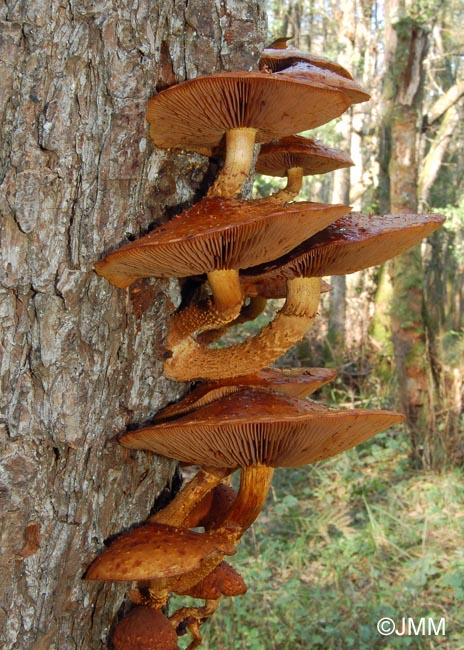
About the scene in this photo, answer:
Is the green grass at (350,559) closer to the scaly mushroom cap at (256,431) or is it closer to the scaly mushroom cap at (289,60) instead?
the scaly mushroom cap at (256,431)

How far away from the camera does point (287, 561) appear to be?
17.0 feet

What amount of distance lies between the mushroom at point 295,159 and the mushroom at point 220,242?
379 mm

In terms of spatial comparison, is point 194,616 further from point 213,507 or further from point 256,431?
point 256,431

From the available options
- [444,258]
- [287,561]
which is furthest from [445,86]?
[287,561]

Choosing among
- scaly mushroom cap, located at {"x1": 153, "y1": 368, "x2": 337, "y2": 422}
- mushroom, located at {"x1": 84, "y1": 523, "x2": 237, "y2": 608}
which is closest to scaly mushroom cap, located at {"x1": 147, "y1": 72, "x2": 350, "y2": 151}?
scaly mushroom cap, located at {"x1": 153, "y1": 368, "x2": 337, "y2": 422}

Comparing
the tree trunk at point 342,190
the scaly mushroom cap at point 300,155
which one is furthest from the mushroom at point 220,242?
the tree trunk at point 342,190

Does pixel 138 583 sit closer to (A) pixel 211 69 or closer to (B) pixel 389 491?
(A) pixel 211 69

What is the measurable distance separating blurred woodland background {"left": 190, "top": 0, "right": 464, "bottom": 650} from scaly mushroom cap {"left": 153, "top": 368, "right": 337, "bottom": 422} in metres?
1.09

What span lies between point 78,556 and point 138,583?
28cm

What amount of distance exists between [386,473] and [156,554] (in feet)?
19.0

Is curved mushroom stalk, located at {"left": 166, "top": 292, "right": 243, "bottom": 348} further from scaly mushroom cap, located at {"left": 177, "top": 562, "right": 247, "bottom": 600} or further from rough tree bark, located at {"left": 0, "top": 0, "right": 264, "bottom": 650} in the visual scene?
scaly mushroom cap, located at {"left": 177, "top": 562, "right": 247, "bottom": 600}

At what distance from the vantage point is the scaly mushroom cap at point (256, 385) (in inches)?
73.2

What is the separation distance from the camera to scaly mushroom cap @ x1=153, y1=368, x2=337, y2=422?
1.86 m

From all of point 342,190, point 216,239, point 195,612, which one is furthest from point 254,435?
point 342,190
